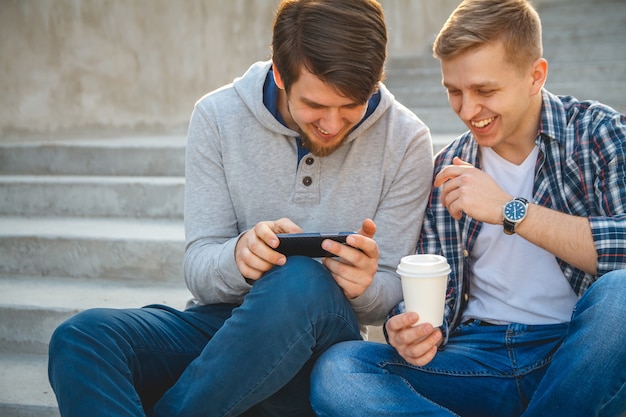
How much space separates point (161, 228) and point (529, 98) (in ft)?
6.78

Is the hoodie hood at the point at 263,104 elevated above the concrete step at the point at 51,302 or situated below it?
above

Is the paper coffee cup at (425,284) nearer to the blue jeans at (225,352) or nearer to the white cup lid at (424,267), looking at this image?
the white cup lid at (424,267)

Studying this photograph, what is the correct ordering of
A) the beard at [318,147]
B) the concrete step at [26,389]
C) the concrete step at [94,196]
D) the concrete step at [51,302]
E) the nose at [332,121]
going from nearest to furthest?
the nose at [332,121] < the beard at [318,147] < the concrete step at [26,389] < the concrete step at [51,302] < the concrete step at [94,196]

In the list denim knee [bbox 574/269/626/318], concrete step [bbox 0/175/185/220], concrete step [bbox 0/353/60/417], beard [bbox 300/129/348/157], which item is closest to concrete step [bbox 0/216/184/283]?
concrete step [bbox 0/175/185/220]

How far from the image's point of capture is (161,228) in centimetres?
364

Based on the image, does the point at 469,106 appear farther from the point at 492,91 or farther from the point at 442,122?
the point at 442,122

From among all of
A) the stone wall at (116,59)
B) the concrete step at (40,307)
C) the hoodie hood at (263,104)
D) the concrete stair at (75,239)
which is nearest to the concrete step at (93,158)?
the concrete stair at (75,239)

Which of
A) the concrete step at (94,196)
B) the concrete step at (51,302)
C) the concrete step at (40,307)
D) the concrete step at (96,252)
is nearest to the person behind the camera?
the concrete step at (40,307)

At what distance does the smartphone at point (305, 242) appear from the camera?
1.99 metres

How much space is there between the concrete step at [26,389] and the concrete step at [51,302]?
0.31ft

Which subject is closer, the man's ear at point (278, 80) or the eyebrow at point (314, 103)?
the eyebrow at point (314, 103)

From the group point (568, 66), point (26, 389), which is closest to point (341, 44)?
point (26, 389)

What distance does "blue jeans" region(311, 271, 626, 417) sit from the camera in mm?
1748

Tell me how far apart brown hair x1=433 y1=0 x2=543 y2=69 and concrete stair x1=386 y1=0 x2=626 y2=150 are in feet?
5.41
